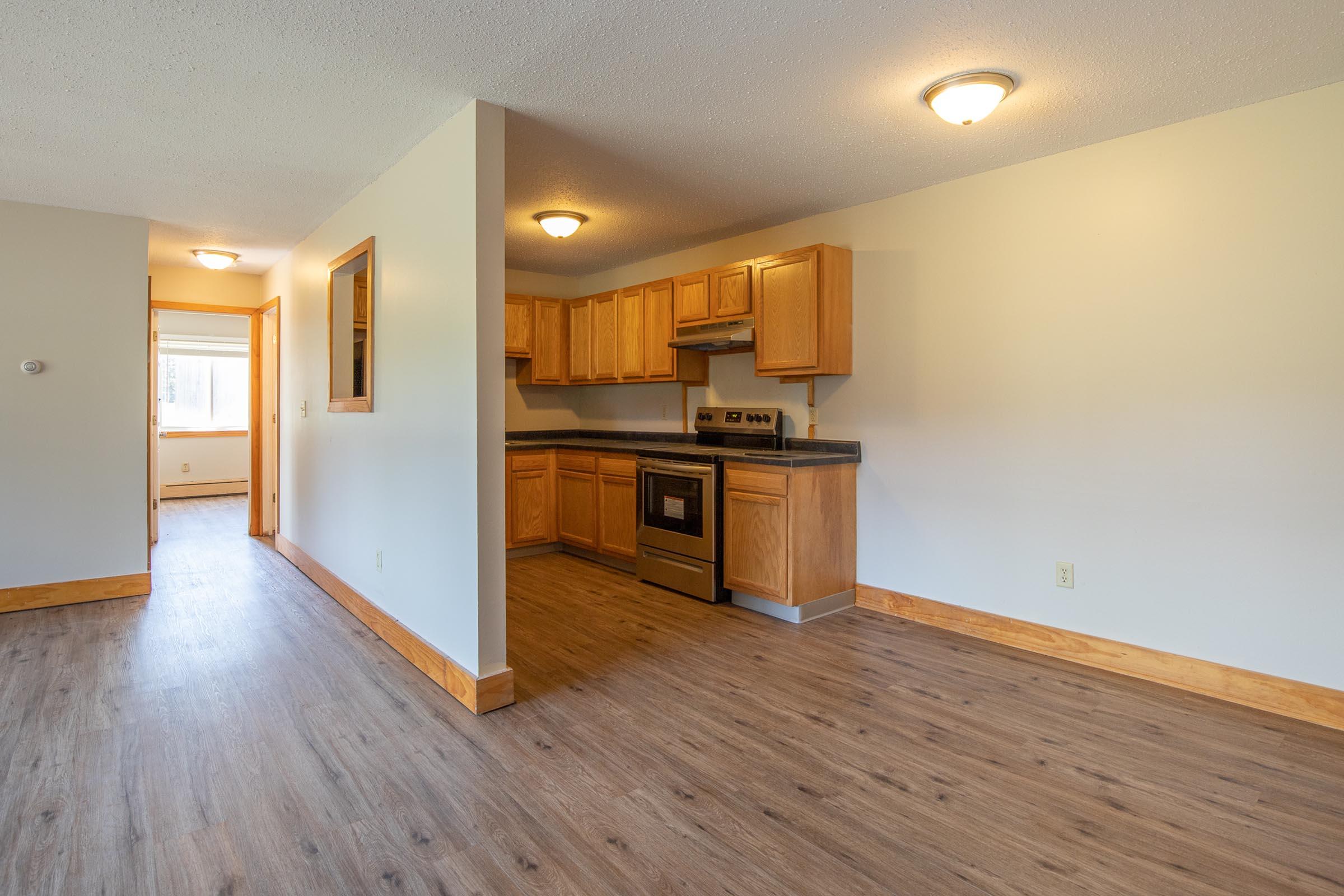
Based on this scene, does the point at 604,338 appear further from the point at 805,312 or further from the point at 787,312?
the point at 805,312

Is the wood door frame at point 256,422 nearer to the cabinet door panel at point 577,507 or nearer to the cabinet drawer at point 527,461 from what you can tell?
the cabinet drawer at point 527,461

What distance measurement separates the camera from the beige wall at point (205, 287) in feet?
18.0

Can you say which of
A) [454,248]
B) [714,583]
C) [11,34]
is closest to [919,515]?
[714,583]

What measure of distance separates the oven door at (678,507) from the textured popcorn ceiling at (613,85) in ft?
5.46

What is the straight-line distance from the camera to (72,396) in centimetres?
412

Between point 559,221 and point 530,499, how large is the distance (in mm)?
2282

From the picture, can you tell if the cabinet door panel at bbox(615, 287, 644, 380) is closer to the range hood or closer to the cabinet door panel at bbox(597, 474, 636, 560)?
the range hood

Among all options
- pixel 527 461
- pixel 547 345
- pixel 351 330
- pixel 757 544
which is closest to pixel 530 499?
pixel 527 461

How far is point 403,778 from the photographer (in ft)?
7.09

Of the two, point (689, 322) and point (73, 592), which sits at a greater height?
point (689, 322)

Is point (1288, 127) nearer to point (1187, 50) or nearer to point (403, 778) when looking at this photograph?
point (1187, 50)

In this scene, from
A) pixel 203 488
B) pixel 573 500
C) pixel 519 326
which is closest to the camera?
pixel 573 500

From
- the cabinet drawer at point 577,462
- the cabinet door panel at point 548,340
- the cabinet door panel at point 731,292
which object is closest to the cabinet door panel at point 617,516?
the cabinet drawer at point 577,462

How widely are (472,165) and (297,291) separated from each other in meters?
3.00
